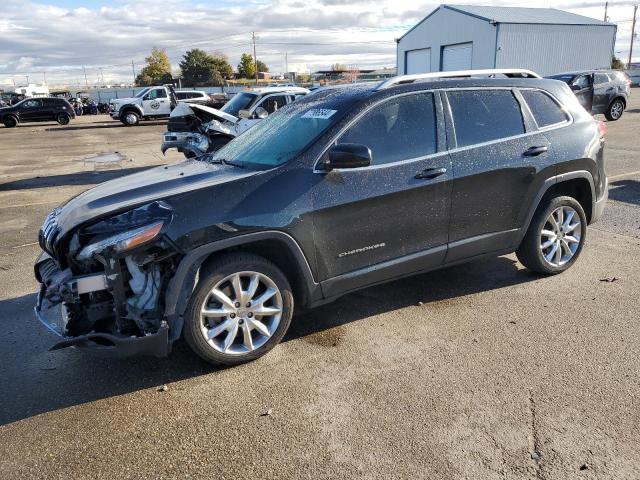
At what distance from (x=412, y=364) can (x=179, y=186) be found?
197 cm

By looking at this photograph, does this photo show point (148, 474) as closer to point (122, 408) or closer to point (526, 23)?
point (122, 408)

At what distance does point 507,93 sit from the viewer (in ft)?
14.8

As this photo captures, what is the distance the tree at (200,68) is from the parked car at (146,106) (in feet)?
196

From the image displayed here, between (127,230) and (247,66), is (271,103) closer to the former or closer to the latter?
(127,230)

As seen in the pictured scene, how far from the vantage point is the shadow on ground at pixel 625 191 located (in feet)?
25.2

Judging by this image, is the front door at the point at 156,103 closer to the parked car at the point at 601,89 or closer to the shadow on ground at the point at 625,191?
the parked car at the point at 601,89

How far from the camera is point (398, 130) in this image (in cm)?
396

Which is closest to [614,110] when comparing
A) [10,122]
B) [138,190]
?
[138,190]

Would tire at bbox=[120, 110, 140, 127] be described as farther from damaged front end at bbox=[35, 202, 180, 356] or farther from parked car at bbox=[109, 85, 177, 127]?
damaged front end at bbox=[35, 202, 180, 356]

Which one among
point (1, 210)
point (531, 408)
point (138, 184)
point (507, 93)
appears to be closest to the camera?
point (531, 408)

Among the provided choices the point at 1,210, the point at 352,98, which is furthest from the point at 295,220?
the point at 1,210

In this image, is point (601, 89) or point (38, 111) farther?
point (38, 111)

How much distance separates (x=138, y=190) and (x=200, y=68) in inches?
3607

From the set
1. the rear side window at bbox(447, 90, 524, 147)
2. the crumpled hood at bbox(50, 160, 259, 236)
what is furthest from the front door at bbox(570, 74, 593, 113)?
the crumpled hood at bbox(50, 160, 259, 236)
